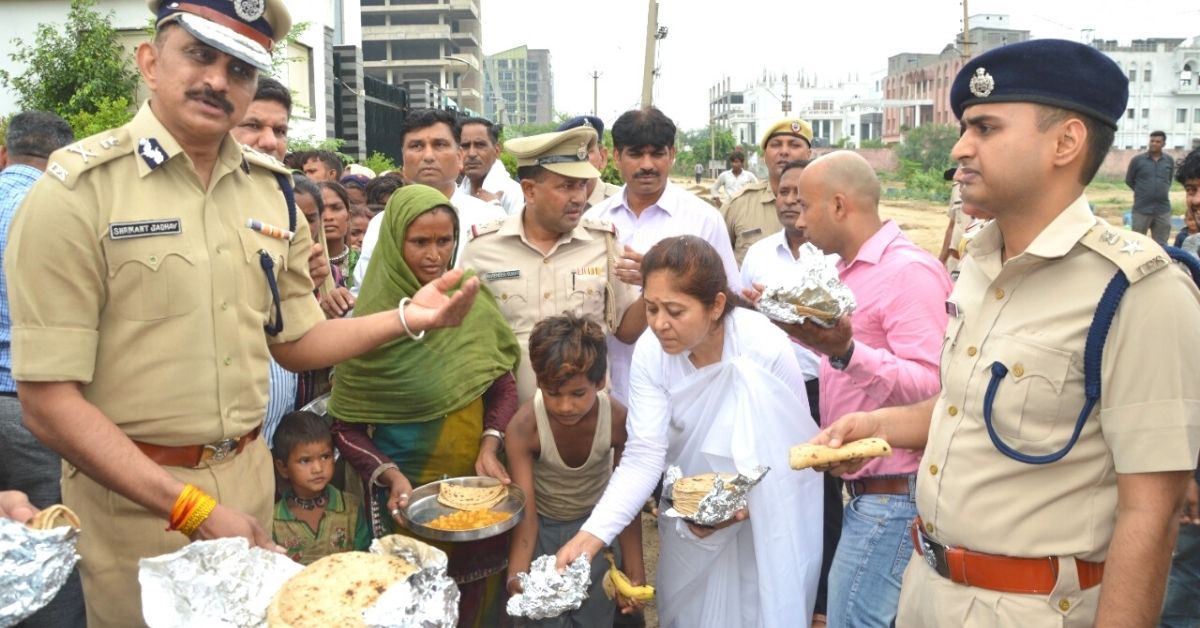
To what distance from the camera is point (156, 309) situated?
2266 millimetres

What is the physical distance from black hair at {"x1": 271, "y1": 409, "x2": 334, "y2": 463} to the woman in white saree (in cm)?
120

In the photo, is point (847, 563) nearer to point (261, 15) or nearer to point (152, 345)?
point (152, 345)

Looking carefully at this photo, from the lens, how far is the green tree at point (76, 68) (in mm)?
14016

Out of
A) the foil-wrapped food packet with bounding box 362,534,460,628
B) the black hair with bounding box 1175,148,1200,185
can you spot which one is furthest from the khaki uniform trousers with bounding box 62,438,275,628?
the black hair with bounding box 1175,148,1200,185

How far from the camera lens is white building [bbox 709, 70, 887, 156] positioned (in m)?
94.5

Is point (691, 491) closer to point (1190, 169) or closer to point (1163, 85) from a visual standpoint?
point (1190, 169)

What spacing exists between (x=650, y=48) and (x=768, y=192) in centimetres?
1077

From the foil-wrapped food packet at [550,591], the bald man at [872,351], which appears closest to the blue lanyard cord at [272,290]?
the foil-wrapped food packet at [550,591]

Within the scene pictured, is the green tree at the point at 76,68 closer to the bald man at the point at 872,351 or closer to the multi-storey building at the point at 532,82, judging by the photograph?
the bald man at the point at 872,351

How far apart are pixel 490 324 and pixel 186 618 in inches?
79.8

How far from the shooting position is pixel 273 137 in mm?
4766

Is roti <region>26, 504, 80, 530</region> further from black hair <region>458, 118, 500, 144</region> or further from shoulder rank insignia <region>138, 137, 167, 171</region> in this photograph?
black hair <region>458, 118, 500, 144</region>

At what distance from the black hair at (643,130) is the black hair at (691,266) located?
2033mm

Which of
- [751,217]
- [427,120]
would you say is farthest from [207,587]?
[751,217]
